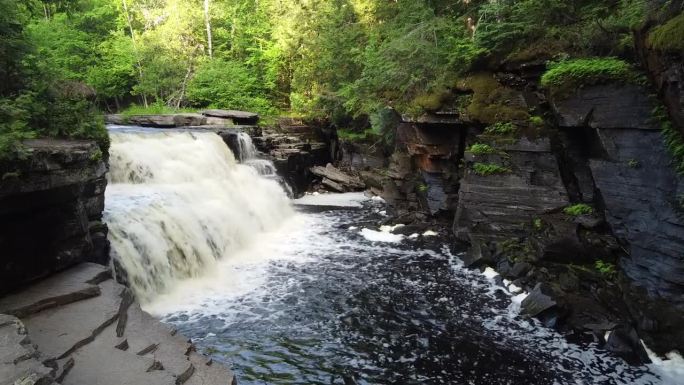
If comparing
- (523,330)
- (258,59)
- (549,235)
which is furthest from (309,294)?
(258,59)

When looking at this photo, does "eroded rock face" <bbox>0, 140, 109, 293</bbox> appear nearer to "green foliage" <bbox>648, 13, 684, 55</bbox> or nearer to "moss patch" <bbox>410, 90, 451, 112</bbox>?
"moss patch" <bbox>410, 90, 451, 112</bbox>

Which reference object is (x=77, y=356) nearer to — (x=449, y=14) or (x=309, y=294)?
(x=309, y=294)

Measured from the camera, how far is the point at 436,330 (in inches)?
362

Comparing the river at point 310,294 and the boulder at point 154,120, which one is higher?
the boulder at point 154,120

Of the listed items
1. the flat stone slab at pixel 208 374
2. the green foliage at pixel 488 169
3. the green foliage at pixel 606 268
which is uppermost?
the green foliage at pixel 488 169

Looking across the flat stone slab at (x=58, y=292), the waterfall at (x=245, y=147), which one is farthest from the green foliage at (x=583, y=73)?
the waterfall at (x=245, y=147)

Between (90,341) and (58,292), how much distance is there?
74.6 inches

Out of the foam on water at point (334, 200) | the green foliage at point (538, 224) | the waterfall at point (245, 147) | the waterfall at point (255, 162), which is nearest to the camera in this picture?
the green foliage at point (538, 224)

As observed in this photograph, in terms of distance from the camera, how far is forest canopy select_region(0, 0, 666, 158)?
32.7 feet

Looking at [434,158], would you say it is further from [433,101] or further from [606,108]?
[606,108]

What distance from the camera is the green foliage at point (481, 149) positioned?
13.2 metres

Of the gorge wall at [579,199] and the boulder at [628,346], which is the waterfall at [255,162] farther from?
the boulder at [628,346]

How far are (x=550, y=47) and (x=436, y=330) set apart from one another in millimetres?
9081

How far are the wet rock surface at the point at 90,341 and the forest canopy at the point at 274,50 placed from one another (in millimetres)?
2989
